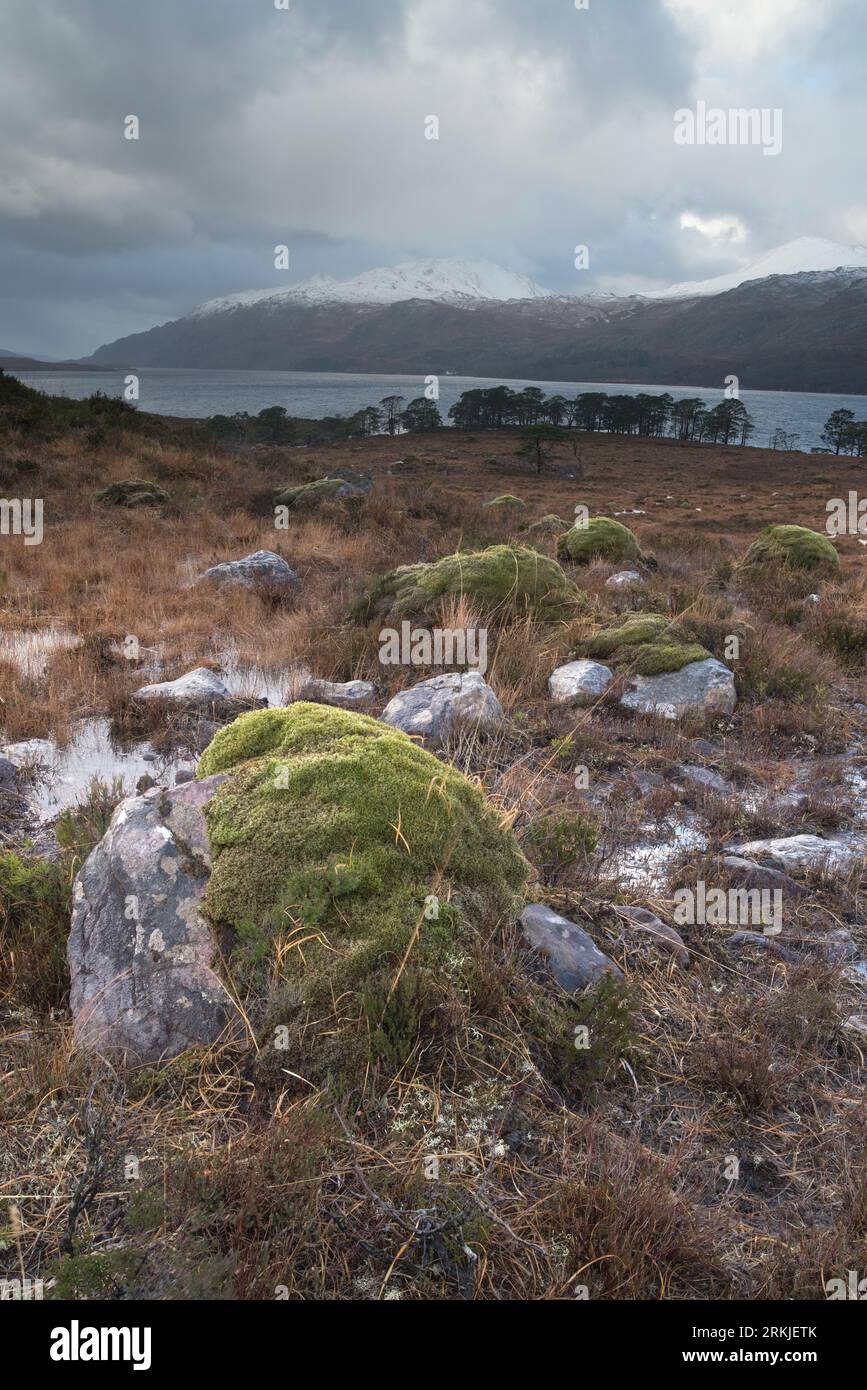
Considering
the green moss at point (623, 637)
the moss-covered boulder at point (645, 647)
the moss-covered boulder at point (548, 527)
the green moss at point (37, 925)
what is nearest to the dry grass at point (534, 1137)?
the green moss at point (37, 925)

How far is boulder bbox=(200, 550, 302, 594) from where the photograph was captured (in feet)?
34.1

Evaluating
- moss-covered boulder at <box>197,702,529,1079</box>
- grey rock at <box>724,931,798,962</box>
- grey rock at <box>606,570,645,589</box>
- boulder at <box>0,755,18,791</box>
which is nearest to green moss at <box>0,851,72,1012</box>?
moss-covered boulder at <box>197,702,529,1079</box>

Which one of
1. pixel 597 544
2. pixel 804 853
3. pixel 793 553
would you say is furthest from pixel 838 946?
pixel 793 553

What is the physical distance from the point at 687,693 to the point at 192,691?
4.53 meters

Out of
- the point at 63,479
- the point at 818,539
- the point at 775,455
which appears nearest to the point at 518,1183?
the point at 818,539

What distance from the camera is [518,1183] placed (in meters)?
2.07

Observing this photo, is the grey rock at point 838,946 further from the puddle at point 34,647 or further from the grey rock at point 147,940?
the puddle at point 34,647

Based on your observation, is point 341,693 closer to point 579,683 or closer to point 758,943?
point 579,683

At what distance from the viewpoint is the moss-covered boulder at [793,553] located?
1355 cm

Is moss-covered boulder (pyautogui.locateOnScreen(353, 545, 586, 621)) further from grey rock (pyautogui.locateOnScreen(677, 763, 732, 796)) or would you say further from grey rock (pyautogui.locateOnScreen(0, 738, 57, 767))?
grey rock (pyautogui.locateOnScreen(0, 738, 57, 767))

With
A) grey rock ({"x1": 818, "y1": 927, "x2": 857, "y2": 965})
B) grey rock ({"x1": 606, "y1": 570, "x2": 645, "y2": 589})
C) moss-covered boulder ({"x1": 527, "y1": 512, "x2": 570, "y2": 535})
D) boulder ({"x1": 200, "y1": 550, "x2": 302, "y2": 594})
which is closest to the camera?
grey rock ({"x1": 818, "y1": 927, "x2": 857, "y2": 965})

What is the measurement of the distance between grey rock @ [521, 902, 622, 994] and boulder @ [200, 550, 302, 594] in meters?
7.93

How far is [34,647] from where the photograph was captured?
25.2 ft
